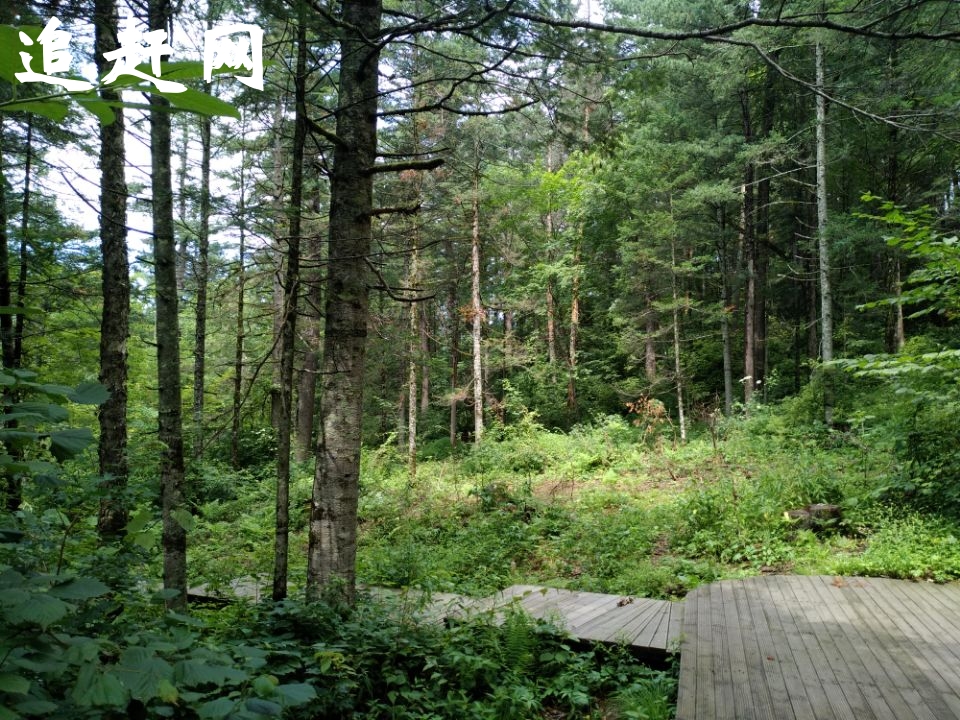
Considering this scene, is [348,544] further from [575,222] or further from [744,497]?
[575,222]

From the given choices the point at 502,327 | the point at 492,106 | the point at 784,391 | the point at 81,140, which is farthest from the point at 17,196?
the point at 502,327

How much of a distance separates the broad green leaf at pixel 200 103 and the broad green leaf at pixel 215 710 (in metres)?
1.39

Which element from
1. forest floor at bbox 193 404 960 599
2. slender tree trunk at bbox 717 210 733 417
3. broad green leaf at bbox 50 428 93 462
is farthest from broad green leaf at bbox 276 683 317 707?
slender tree trunk at bbox 717 210 733 417

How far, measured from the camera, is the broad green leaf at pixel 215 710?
4.47 feet

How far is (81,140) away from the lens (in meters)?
7.78

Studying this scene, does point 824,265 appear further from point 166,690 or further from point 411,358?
point 166,690

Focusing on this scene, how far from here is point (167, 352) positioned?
4.40m

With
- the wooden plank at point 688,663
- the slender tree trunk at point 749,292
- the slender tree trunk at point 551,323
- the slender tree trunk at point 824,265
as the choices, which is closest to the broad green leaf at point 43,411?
the wooden plank at point 688,663

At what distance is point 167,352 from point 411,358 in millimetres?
2611

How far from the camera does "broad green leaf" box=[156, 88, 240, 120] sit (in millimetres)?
732

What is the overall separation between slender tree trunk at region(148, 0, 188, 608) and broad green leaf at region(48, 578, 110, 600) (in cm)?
333

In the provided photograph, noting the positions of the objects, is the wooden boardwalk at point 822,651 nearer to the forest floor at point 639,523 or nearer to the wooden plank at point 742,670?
the wooden plank at point 742,670

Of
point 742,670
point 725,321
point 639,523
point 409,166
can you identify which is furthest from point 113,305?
point 725,321

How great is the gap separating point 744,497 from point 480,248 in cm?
1100
